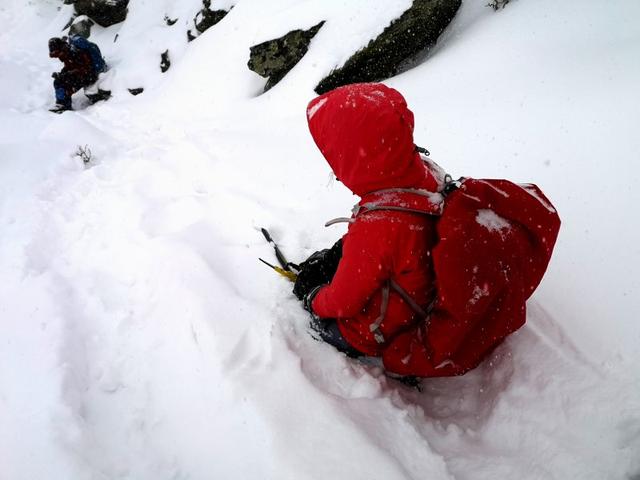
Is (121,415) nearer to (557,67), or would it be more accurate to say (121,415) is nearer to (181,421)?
(181,421)

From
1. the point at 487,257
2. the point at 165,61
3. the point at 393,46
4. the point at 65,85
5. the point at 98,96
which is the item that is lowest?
the point at 98,96

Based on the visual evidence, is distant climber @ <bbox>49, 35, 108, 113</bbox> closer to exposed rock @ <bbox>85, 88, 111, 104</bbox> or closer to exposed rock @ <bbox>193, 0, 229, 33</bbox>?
exposed rock @ <bbox>85, 88, 111, 104</bbox>

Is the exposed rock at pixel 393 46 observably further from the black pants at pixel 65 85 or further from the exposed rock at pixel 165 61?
the black pants at pixel 65 85

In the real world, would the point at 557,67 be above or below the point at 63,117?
above

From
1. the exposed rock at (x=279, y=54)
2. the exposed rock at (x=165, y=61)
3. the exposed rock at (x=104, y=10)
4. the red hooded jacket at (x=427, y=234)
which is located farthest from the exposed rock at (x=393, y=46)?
the exposed rock at (x=104, y=10)

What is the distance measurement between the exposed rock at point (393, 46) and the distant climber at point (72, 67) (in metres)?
5.17

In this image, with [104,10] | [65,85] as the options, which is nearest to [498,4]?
[65,85]

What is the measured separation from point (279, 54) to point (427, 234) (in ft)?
16.3

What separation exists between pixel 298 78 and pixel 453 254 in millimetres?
4338

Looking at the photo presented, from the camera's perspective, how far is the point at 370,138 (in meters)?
1.40

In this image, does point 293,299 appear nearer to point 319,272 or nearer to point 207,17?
point 319,272

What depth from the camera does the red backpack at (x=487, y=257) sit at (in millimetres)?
1371

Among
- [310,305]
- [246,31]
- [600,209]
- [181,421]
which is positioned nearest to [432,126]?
[600,209]

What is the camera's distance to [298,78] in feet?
Answer: 16.6
